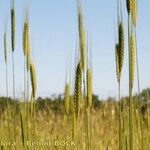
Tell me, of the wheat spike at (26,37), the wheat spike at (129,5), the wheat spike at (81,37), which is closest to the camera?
the wheat spike at (129,5)

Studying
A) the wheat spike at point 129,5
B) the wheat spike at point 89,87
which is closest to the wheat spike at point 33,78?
the wheat spike at point 89,87

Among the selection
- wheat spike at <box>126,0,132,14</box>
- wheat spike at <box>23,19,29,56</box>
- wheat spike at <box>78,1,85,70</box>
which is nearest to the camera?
wheat spike at <box>126,0,132,14</box>

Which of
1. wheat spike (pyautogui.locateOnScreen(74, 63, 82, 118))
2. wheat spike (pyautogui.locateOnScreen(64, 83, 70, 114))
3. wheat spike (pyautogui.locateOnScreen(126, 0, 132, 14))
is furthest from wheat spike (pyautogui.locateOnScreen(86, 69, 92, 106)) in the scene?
wheat spike (pyautogui.locateOnScreen(126, 0, 132, 14))

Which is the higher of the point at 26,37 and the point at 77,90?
the point at 26,37

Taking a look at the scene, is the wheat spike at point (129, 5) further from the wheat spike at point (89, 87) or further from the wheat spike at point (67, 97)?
the wheat spike at point (67, 97)

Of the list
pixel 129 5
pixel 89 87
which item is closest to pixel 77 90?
pixel 89 87

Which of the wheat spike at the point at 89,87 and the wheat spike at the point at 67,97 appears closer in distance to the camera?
the wheat spike at the point at 89,87

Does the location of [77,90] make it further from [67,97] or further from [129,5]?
[129,5]

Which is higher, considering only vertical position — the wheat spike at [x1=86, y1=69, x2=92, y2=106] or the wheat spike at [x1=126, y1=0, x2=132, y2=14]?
the wheat spike at [x1=126, y1=0, x2=132, y2=14]

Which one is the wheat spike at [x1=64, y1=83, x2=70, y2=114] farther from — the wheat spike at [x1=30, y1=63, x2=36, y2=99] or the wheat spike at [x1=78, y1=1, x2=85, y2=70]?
the wheat spike at [x1=78, y1=1, x2=85, y2=70]

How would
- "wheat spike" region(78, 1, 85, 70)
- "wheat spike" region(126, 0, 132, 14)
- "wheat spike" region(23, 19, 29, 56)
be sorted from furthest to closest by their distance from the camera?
"wheat spike" region(23, 19, 29, 56)
"wheat spike" region(78, 1, 85, 70)
"wheat spike" region(126, 0, 132, 14)

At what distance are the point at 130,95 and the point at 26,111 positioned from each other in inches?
21.8

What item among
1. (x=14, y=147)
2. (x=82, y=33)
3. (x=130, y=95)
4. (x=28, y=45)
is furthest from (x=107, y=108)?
(x=130, y=95)

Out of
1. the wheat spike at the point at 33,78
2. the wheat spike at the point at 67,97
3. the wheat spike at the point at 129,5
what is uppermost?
the wheat spike at the point at 129,5
